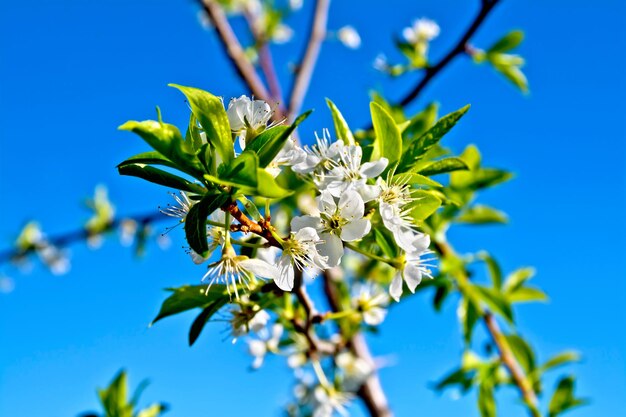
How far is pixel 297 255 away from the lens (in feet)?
3.81

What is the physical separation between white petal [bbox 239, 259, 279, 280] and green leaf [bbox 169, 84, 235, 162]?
0.62 ft

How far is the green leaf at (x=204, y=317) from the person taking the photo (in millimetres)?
1258

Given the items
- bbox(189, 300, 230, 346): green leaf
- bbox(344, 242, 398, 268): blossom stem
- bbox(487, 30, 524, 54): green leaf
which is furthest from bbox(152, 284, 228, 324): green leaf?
bbox(487, 30, 524, 54): green leaf

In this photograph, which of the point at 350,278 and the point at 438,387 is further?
the point at 350,278

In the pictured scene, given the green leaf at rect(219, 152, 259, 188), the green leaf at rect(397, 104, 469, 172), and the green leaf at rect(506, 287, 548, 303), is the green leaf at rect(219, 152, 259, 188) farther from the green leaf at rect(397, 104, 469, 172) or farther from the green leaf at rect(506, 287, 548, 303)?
the green leaf at rect(506, 287, 548, 303)

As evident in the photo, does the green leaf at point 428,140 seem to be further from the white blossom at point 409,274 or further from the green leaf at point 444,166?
the white blossom at point 409,274

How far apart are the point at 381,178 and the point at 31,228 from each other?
430 cm

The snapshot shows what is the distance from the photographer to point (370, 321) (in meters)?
1.68

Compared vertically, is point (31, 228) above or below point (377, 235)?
above

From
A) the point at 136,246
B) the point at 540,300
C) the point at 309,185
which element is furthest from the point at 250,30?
the point at 309,185

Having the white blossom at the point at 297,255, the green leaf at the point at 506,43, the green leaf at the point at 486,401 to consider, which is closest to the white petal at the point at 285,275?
the white blossom at the point at 297,255

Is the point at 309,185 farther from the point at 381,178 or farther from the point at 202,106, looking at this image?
the point at 202,106

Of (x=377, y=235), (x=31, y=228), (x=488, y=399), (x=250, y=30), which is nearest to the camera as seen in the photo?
(x=377, y=235)

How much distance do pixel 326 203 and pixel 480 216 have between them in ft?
5.08
